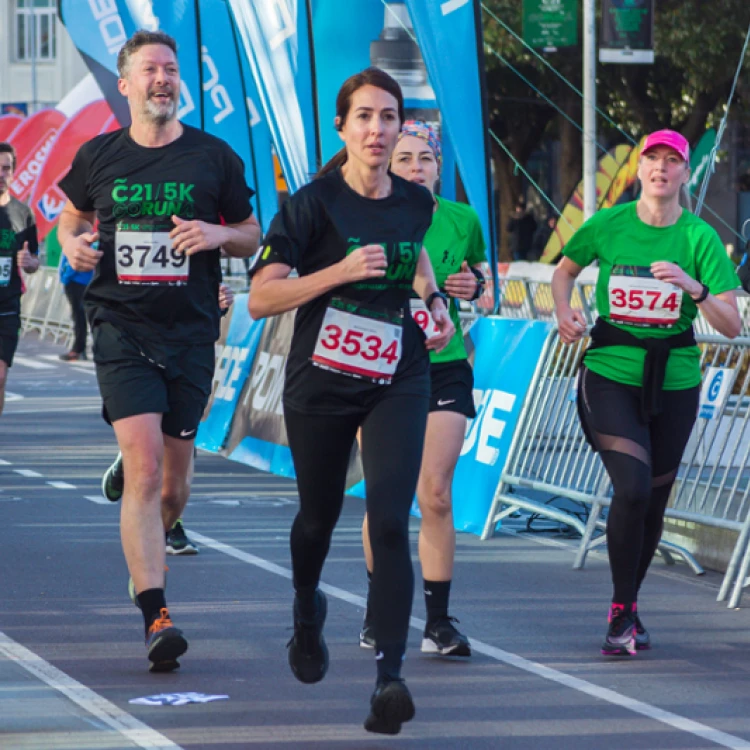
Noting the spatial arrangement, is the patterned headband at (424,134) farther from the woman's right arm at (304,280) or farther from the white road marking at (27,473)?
the white road marking at (27,473)

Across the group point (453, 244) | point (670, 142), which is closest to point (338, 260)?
point (453, 244)

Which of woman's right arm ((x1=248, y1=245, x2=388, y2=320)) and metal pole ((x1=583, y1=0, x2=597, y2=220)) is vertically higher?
woman's right arm ((x1=248, y1=245, x2=388, y2=320))

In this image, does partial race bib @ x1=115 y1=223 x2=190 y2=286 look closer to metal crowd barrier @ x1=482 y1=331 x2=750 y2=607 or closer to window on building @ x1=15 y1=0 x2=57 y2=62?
metal crowd barrier @ x1=482 y1=331 x2=750 y2=607

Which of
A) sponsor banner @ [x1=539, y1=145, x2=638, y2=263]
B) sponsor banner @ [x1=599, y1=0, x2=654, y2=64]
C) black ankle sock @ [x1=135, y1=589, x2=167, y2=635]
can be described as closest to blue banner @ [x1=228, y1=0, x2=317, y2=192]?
black ankle sock @ [x1=135, y1=589, x2=167, y2=635]

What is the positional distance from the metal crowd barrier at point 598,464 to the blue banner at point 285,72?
349 cm

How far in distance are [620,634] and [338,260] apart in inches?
79.9

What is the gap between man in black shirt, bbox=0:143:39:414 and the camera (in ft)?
37.2

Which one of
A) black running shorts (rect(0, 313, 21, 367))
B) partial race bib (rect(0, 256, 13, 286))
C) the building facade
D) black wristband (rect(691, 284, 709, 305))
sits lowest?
the building facade

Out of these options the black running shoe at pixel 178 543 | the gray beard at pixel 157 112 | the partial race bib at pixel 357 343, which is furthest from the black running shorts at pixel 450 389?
the black running shoe at pixel 178 543

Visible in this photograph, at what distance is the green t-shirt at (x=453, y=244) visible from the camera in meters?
6.65

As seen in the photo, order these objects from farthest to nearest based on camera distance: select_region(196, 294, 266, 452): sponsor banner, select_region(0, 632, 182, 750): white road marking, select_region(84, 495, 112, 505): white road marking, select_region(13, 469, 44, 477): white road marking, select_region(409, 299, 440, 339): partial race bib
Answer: select_region(196, 294, 266, 452): sponsor banner → select_region(13, 469, 44, 477): white road marking → select_region(84, 495, 112, 505): white road marking → select_region(409, 299, 440, 339): partial race bib → select_region(0, 632, 182, 750): white road marking

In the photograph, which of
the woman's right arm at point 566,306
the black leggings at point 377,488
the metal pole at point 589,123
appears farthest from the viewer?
the metal pole at point 589,123

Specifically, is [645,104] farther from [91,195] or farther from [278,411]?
[91,195]

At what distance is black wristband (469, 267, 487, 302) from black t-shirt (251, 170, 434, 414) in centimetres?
121
